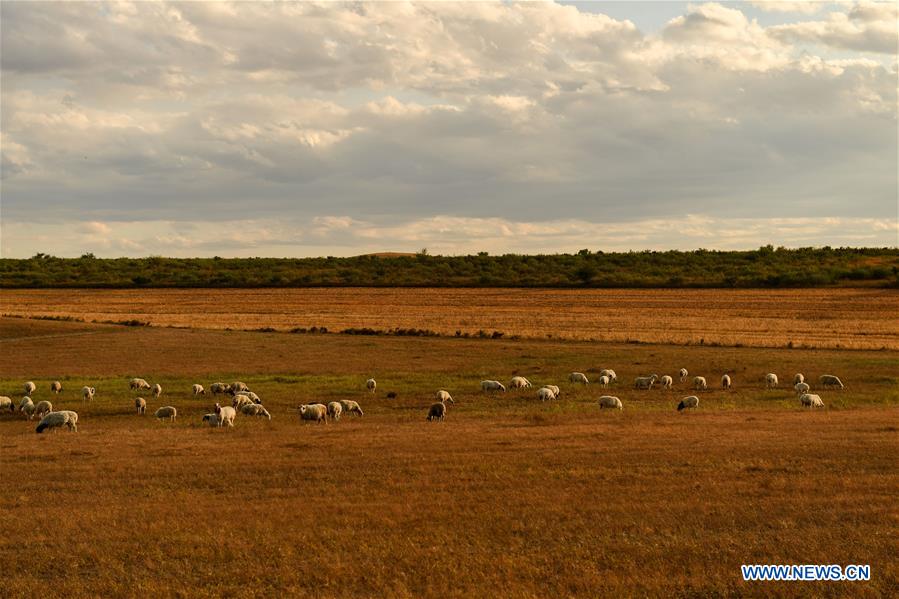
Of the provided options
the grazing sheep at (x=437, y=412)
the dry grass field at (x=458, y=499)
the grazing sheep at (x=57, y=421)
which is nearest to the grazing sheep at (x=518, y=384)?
the dry grass field at (x=458, y=499)

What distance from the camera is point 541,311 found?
241 ft

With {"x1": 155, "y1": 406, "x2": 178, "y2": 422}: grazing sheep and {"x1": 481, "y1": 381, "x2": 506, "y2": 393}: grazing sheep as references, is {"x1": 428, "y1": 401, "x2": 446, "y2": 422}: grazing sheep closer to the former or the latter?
{"x1": 481, "y1": 381, "x2": 506, "y2": 393}: grazing sheep

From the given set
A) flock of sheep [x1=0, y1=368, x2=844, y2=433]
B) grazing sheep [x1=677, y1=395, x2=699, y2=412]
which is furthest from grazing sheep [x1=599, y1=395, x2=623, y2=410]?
grazing sheep [x1=677, y1=395, x2=699, y2=412]

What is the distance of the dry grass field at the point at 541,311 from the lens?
56.9 m

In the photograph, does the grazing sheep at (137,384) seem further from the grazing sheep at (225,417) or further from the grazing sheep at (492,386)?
the grazing sheep at (492,386)

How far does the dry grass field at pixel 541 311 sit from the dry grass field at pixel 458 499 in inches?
959

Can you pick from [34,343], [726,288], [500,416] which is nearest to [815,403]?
[500,416]

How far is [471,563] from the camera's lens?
12688 millimetres

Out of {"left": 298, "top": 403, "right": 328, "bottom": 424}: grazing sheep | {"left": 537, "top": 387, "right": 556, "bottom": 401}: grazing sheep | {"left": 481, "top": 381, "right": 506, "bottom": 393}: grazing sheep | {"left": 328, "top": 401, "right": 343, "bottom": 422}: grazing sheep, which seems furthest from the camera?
{"left": 481, "top": 381, "right": 506, "bottom": 393}: grazing sheep

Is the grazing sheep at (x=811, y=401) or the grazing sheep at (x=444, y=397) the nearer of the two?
the grazing sheep at (x=811, y=401)

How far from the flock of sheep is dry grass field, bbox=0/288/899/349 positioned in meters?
16.1

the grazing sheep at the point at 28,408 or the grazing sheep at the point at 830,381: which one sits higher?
the grazing sheep at the point at 830,381

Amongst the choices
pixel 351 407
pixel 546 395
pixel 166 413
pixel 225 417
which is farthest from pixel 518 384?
pixel 166 413

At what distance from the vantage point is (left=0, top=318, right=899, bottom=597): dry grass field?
1230 cm
